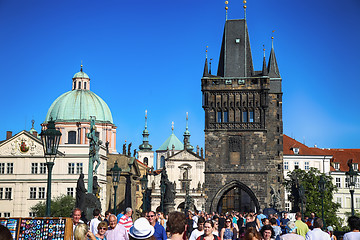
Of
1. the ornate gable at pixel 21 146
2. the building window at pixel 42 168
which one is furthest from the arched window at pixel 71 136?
the ornate gable at pixel 21 146

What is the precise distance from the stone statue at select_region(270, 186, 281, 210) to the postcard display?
1752 inches

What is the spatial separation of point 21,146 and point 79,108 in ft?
75.1

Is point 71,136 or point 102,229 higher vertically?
point 71,136

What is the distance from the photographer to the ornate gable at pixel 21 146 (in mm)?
52081

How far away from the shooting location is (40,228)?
823cm

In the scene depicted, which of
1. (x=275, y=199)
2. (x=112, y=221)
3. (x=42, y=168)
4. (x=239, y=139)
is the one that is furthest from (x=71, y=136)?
(x=112, y=221)

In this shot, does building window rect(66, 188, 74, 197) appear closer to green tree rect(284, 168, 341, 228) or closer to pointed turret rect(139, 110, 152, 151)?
green tree rect(284, 168, 341, 228)

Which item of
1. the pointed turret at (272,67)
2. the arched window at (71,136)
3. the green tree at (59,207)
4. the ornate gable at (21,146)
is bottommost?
the green tree at (59,207)

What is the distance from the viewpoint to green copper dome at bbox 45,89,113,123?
74.2 m

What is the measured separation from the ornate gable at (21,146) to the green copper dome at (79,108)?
2058 centimetres

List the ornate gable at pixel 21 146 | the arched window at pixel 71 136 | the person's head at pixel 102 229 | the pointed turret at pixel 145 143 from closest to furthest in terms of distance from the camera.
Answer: the person's head at pixel 102 229 → the ornate gable at pixel 21 146 → the arched window at pixel 71 136 → the pointed turret at pixel 145 143

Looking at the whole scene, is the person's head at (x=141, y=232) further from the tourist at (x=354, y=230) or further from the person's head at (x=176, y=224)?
the tourist at (x=354, y=230)

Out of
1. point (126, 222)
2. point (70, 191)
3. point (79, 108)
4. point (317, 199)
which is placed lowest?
point (317, 199)

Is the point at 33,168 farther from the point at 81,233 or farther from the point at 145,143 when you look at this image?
the point at 145,143
